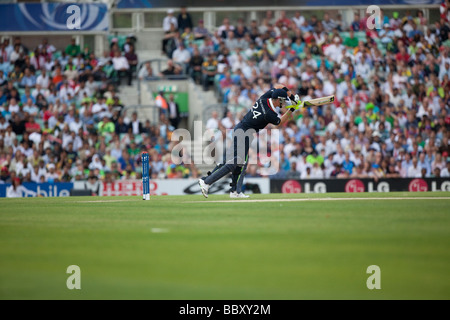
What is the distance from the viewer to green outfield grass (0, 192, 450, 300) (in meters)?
7.30

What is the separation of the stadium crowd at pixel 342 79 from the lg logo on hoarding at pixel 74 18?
12.4 ft

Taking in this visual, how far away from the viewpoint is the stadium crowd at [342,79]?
26422 mm

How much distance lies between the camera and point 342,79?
29781 millimetres

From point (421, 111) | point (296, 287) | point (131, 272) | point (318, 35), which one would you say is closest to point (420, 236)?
point (296, 287)

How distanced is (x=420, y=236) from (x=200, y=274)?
345 centimetres

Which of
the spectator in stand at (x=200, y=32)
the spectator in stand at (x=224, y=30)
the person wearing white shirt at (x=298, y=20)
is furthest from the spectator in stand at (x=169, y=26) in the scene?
the person wearing white shirt at (x=298, y=20)

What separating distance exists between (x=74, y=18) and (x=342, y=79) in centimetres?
1143

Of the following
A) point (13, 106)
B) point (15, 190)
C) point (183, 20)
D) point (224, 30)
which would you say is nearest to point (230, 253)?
point (15, 190)

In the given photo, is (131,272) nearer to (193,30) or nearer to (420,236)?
(420,236)

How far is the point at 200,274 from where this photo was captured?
25.6 ft

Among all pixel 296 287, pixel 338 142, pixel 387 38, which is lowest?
pixel 296 287

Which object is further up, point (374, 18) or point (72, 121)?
point (374, 18)

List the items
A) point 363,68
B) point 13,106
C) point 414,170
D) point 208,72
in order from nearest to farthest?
point 414,170
point 13,106
point 363,68
point 208,72

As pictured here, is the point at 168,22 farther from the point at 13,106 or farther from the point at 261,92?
the point at 13,106
